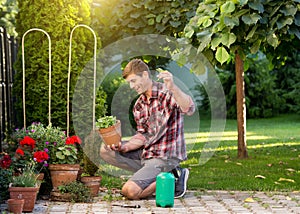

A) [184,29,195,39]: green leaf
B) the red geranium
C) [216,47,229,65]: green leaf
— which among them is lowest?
the red geranium

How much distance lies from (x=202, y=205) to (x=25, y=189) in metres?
1.36

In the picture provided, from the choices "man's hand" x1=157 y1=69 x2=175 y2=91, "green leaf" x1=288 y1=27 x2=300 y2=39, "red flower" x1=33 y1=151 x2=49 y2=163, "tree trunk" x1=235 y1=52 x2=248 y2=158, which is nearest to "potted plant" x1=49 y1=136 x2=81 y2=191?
"red flower" x1=33 y1=151 x2=49 y2=163

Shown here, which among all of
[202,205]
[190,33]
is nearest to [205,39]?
[190,33]

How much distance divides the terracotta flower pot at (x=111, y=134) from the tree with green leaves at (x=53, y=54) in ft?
4.74

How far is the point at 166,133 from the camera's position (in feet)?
17.5

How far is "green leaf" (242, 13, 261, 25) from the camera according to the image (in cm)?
517

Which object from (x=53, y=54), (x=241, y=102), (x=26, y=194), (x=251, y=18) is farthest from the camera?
(x=241, y=102)

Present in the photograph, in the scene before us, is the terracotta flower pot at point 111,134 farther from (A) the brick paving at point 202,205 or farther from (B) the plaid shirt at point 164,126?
(A) the brick paving at point 202,205

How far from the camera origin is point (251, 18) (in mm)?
5219

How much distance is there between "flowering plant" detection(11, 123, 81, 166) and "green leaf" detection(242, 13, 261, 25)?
1.72 m

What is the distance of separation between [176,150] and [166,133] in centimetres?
16

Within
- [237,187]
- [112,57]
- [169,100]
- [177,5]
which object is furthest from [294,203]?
[112,57]

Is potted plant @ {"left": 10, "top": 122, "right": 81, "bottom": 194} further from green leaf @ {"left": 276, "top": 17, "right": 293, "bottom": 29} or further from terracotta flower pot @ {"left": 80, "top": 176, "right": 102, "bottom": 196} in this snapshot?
green leaf @ {"left": 276, "top": 17, "right": 293, "bottom": 29}

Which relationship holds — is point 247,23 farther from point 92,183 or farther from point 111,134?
point 92,183
